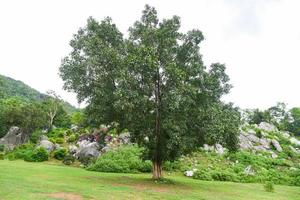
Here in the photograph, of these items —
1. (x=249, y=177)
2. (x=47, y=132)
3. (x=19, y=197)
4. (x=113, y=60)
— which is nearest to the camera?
(x=19, y=197)

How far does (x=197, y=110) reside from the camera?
2345 centimetres

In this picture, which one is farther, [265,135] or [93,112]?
[265,135]

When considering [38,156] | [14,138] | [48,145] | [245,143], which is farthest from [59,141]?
[245,143]

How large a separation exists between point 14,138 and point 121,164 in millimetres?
24123

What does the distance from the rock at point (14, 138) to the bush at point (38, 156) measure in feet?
39.0

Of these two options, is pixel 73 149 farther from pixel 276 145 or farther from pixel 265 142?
pixel 276 145

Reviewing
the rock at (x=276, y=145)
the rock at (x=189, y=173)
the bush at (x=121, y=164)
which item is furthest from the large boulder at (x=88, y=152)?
the rock at (x=276, y=145)

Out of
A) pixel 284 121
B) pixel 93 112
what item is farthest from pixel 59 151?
pixel 284 121

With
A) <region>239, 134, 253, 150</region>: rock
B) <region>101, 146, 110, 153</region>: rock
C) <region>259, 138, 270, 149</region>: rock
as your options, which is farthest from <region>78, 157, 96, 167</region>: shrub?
<region>259, 138, 270, 149</region>: rock

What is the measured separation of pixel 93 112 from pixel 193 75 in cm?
784

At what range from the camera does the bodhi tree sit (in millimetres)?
22094

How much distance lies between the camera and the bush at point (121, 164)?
114ft

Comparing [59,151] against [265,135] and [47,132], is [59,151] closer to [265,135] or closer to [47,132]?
[47,132]

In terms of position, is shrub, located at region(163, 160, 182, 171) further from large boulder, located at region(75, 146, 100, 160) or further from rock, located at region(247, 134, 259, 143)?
rock, located at region(247, 134, 259, 143)
